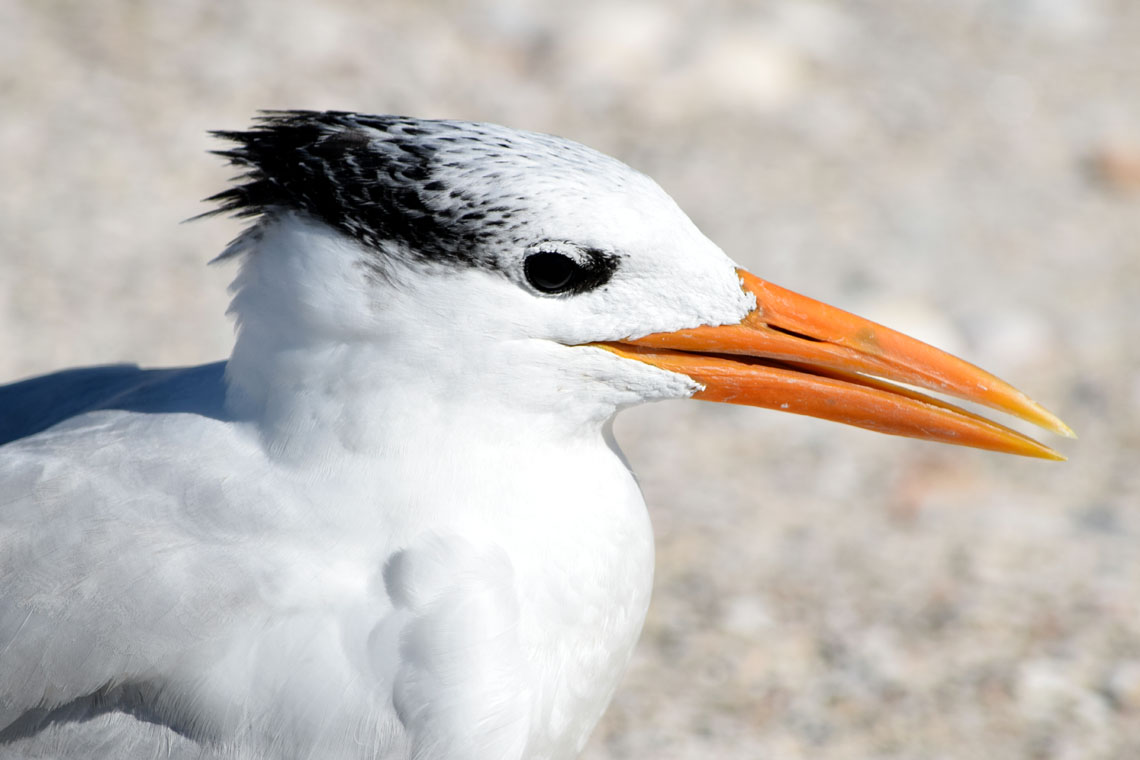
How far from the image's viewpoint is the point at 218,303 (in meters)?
4.73

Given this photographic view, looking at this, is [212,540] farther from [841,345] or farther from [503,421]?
[841,345]

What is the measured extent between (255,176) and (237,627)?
0.80 metres

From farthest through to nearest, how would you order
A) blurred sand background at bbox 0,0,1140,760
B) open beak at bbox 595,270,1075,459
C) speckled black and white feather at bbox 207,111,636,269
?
Answer: 1. blurred sand background at bbox 0,0,1140,760
2. open beak at bbox 595,270,1075,459
3. speckled black and white feather at bbox 207,111,636,269

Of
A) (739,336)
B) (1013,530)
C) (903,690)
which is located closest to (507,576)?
(739,336)

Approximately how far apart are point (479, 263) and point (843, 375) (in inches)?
31.1

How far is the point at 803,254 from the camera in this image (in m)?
5.26

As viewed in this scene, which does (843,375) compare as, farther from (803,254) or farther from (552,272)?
(803,254)

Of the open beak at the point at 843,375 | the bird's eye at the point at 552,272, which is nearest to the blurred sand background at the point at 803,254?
the open beak at the point at 843,375

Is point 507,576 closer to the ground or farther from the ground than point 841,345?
closer to the ground

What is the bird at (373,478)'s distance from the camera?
2047 millimetres

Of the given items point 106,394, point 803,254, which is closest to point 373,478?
point 106,394

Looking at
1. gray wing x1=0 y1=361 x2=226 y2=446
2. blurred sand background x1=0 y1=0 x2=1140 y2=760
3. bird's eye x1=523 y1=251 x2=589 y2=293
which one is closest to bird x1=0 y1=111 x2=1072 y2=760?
bird's eye x1=523 y1=251 x2=589 y2=293

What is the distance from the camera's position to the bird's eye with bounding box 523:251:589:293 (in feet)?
6.79

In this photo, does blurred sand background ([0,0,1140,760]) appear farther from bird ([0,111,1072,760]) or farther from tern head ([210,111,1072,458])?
tern head ([210,111,1072,458])
